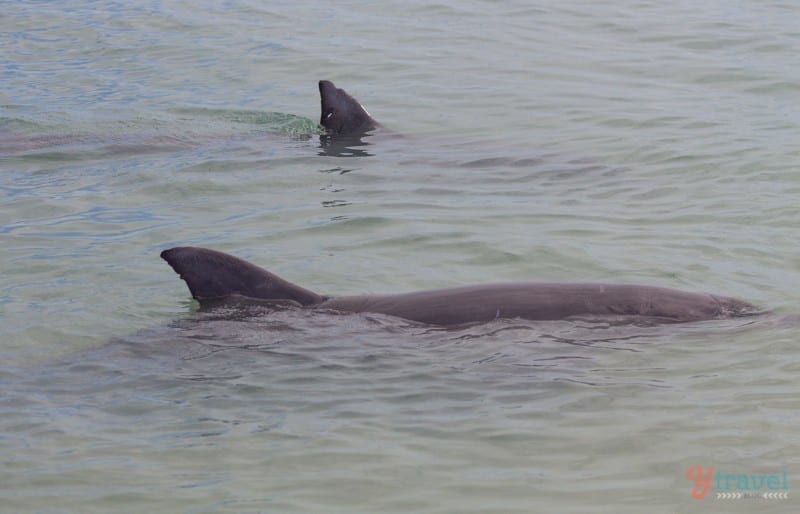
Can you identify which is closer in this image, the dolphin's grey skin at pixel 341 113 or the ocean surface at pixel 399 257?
the ocean surface at pixel 399 257

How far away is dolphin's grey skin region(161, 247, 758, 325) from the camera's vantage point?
24.0 ft

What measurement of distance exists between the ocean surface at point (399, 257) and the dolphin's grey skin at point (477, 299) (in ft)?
0.42

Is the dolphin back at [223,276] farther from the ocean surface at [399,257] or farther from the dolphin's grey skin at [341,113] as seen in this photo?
the dolphin's grey skin at [341,113]

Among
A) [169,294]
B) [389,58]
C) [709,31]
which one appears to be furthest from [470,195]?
[709,31]

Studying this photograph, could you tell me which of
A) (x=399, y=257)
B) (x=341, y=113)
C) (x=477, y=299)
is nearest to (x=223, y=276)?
(x=477, y=299)

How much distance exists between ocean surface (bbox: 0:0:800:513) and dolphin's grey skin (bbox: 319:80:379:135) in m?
0.29

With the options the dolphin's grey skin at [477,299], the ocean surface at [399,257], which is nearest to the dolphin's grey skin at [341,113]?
the ocean surface at [399,257]

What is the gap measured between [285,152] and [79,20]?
950cm

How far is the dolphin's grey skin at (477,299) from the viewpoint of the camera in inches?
289

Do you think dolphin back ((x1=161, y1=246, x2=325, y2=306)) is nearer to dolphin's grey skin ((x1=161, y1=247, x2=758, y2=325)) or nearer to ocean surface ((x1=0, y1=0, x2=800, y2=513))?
dolphin's grey skin ((x1=161, y1=247, x2=758, y2=325))

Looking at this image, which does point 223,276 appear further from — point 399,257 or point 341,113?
point 341,113

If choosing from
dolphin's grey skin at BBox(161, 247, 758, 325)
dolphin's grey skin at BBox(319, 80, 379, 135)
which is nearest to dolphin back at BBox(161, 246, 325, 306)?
dolphin's grey skin at BBox(161, 247, 758, 325)

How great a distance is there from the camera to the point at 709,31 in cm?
1961

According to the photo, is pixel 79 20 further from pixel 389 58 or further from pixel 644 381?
pixel 644 381
